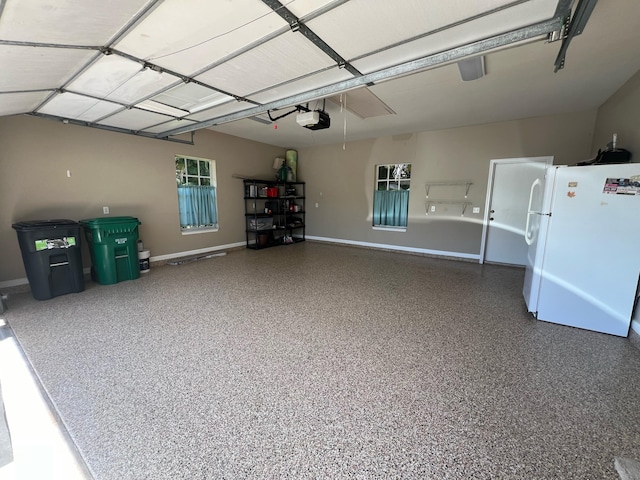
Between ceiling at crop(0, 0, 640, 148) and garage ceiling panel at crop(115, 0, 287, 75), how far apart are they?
0.03 ft

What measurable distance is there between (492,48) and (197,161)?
17.9 ft

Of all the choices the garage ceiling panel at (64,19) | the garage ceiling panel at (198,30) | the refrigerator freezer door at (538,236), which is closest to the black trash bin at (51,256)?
the garage ceiling panel at (64,19)

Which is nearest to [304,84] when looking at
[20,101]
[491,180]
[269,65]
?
[269,65]

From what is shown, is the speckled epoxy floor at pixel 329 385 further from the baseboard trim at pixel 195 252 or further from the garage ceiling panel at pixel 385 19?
the garage ceiling panel at pixel 385 19

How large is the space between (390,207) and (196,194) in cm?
453

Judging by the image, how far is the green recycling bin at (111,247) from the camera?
3.77 m

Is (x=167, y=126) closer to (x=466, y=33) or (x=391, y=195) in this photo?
(x=466, y=33)

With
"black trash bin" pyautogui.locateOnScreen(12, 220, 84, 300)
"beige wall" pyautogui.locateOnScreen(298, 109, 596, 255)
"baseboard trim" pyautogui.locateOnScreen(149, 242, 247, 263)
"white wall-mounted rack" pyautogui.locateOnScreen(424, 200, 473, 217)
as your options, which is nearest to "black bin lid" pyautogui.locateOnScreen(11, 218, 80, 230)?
"black trash bin" pyautogui.locateOnScreen(12, 220, 84, 300)

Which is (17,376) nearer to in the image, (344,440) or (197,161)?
(344,440)

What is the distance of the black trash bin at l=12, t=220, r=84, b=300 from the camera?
3.19m

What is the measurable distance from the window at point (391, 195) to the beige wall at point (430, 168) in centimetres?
16

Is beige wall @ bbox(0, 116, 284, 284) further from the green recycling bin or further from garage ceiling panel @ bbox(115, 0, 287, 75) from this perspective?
garage ceiling panel @ bbox(115, 0, 287, 75)

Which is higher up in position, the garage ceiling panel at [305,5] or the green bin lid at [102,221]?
the garage ceiling panel at [305,5]

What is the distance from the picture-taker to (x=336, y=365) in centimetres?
210
